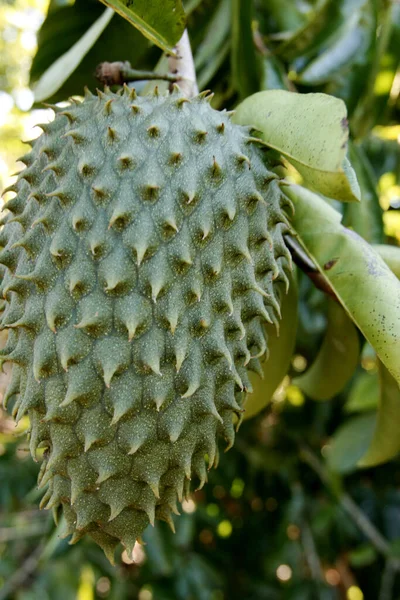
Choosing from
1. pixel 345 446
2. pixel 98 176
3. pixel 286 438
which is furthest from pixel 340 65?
pixel 286 438

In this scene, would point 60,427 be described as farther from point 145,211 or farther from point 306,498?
point 306,498

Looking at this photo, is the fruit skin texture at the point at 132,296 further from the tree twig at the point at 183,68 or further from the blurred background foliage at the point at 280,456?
the blurred background foliage at the point at 280,456

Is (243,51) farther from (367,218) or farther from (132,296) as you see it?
(132,296)

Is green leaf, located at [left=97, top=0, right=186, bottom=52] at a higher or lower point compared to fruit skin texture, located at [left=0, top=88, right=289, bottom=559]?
higher

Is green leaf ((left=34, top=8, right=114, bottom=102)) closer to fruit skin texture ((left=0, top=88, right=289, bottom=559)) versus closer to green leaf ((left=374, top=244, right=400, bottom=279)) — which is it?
fruit skin texture ((left=0, top=88, right=289, bottom=559))

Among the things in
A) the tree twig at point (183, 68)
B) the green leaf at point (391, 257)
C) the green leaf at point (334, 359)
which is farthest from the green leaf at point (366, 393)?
the tree twig at point (183, 68)

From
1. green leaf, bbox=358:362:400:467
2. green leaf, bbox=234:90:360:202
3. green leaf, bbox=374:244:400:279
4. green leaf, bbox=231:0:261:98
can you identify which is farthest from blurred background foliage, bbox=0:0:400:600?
green leaf, bbox=234:90:360:202
